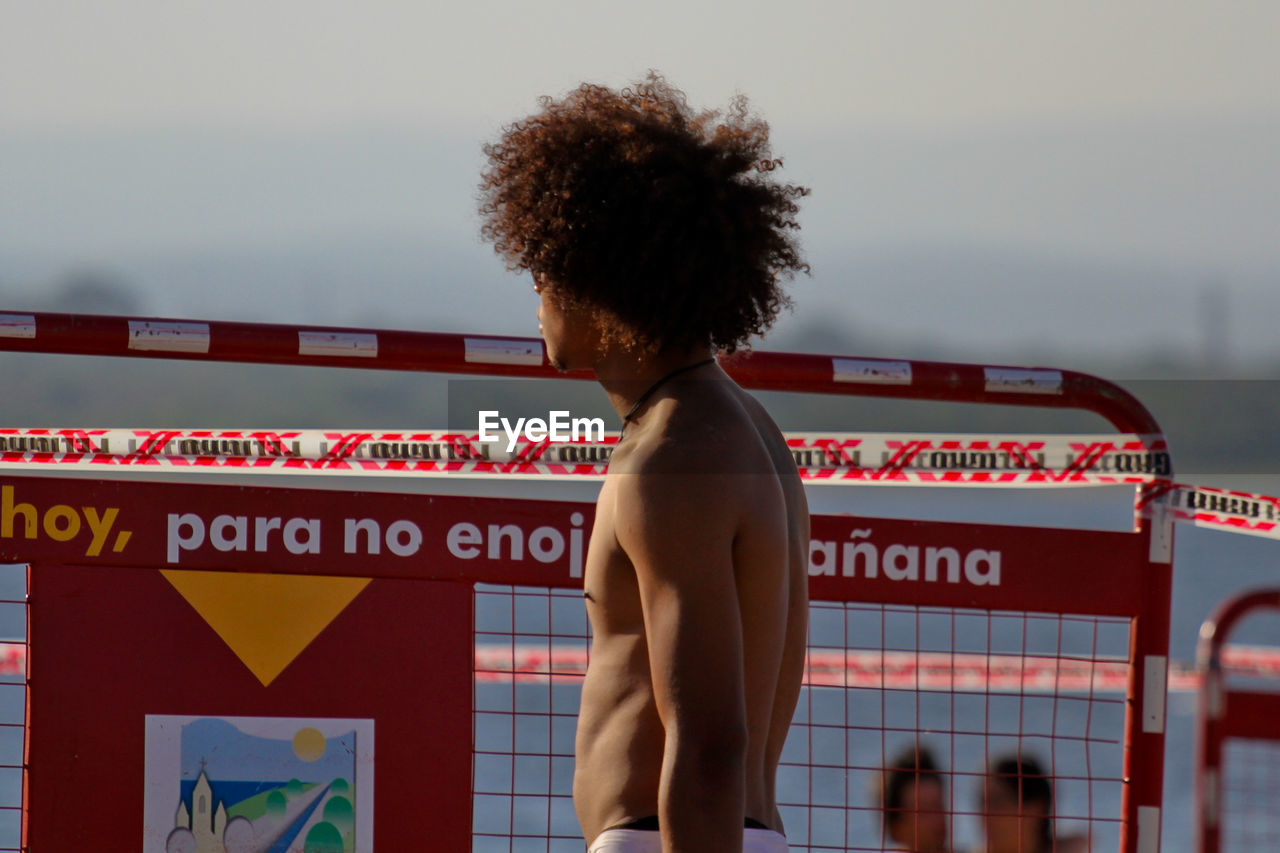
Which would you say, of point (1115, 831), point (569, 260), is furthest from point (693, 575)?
point (1115, 831)

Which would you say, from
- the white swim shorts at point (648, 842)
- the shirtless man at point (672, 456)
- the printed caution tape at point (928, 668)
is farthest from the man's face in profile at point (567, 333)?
the printed caution tape at point (928, 668)

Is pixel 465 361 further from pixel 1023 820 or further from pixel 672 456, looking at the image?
pixel 1023 820

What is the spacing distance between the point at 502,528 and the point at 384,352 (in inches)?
21.2

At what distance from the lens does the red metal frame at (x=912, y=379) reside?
344 cm

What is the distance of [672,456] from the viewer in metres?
1.89

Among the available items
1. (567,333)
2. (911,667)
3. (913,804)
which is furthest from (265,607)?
(913,804)

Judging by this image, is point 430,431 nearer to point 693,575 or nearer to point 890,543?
point 890,543

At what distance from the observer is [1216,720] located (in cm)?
189

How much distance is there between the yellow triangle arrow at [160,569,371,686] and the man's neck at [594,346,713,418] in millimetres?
1555

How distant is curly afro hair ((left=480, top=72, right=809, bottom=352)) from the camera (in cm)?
208

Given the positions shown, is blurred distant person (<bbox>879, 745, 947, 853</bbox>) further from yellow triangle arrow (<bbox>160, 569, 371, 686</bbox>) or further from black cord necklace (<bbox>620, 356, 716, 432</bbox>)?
black cord necklace (<bbox>620, 356, 716, 432</bbox>)

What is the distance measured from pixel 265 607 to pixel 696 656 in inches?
75.7

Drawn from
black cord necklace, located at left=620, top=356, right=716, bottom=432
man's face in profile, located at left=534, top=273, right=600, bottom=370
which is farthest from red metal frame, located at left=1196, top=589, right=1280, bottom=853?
man's face in profile, located at left=534, top=273, right=600, bottom=370

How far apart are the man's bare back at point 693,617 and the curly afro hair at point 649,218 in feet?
0.40
